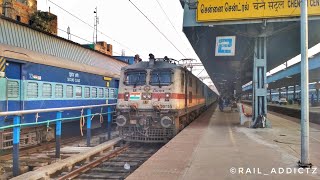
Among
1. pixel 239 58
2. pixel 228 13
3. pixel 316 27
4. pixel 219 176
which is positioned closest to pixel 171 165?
pixel 219 176

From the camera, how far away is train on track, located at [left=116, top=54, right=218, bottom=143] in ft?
41.9

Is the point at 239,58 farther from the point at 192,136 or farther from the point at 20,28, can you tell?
the point at 20,28

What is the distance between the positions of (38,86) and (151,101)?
4049 mm

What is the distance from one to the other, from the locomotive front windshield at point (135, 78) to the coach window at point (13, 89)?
434cm

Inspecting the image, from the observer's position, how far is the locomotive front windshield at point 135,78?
13578 millimetres

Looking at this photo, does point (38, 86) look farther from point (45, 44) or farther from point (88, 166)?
point (88, 166)

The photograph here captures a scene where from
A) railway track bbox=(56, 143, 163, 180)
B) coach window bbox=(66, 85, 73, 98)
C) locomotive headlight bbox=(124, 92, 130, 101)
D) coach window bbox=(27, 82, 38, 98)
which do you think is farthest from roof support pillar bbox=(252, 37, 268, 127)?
coach window bbox=(27, 82, 38, 98)

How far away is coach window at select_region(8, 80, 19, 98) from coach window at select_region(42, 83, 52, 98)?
1429 millimetres

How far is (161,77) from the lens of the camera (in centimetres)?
1344

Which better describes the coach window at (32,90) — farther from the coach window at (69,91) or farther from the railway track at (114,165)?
the railway track at (114,165)

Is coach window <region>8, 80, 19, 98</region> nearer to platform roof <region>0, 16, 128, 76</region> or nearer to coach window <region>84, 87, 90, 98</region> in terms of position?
platform roof <region>0, 16, 128, 76</region>

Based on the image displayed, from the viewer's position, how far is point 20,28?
1231 cm

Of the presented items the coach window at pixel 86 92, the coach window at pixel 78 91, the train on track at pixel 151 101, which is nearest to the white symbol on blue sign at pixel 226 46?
the train on track at pixel 151 101

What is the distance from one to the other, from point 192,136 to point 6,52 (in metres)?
6.74
